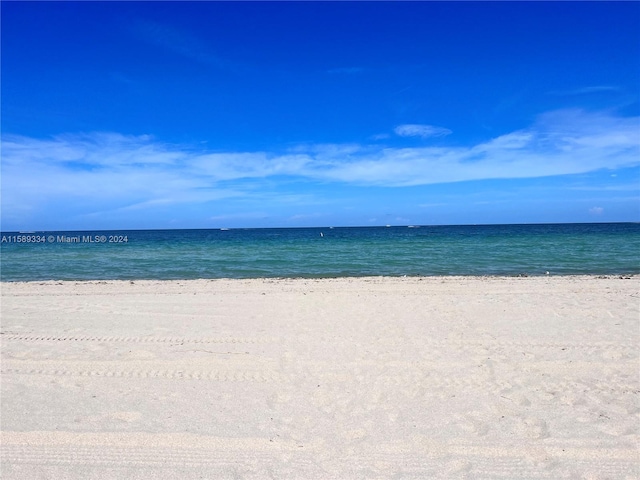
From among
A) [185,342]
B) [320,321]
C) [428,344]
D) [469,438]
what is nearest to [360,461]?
[469,438]

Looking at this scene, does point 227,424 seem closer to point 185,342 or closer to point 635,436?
point 185,342

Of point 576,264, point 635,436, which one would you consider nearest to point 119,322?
point 635,436

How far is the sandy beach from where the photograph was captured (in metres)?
3.83

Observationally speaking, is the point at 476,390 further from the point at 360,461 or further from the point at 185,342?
the point at 185,342

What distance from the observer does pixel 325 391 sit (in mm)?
5250

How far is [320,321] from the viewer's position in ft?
28.8

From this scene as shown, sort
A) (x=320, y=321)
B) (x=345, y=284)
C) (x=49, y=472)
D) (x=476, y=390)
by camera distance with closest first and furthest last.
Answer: (x=49, y=472) < (x=476, y=390) < (x=320, y=321) < (x=345, y=284)

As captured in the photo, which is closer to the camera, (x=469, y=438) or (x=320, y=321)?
(x=469, y=438)

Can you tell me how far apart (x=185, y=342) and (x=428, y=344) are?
3992mm

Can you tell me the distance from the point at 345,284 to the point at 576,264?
1178 centimetres

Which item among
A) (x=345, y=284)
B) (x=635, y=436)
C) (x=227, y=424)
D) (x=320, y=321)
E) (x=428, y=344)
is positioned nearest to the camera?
(x=635, y=436)

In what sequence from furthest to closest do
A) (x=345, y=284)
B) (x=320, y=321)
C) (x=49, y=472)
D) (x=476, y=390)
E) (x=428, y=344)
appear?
1. (x=345, y=284)
2. (x=320, y=321)
3. (x=428, y=344)
4. (x=476, y=390)
5. (x=49, y=472)

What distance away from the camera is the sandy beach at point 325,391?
12.6ft

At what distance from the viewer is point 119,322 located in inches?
349
